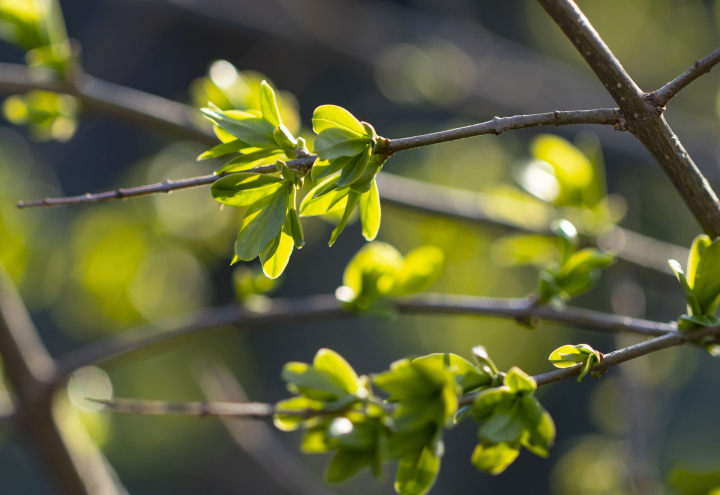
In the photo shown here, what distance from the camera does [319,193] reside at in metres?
0.27

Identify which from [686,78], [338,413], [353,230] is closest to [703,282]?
[686,78]

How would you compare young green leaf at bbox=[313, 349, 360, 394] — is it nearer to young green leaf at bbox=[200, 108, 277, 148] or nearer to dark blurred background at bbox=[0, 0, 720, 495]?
young green leaf at bbox=[200, 108, 277, 148]

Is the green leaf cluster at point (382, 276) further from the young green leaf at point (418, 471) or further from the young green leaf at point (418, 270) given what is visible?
the young green leaf at point (418, 471)

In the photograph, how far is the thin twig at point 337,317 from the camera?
0.37m

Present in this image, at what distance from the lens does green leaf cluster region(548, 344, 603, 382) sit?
0.25 metres

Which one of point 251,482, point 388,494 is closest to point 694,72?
point 388,494

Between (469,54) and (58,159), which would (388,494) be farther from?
(58,159)

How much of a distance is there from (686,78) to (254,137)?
0.21 meters

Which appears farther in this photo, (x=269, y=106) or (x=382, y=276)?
(x=382, y=276)

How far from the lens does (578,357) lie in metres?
0.26

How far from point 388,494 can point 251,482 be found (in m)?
0.41

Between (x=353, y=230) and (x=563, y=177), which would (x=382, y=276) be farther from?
(x=353, y=230)

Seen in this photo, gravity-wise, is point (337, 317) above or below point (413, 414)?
above

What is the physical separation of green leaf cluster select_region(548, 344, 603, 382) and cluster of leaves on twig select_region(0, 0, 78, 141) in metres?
0.52
